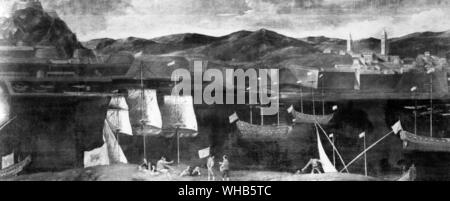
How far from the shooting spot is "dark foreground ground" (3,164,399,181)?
788 cm

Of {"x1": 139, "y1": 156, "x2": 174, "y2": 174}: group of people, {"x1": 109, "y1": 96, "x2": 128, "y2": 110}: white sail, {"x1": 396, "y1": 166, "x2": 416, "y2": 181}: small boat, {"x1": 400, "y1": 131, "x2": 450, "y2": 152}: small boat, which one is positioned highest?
{"x1": 109, "y1": 96, "x2": 128, "y2": 110}: white sail

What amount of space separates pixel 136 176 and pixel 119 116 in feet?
2.88

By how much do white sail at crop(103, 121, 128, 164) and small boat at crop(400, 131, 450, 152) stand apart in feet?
12.9

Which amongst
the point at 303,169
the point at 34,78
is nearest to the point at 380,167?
the point at 303,169

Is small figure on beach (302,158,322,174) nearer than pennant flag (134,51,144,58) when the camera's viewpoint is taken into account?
Yes

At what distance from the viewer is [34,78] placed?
26.2 feet

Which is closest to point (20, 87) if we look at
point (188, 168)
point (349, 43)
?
point (188, 168)

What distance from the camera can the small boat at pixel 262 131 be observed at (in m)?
7.92

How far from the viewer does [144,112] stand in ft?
25.9

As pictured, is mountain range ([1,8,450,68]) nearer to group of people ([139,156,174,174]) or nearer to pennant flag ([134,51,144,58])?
pennant flag ([134,51,144,58])

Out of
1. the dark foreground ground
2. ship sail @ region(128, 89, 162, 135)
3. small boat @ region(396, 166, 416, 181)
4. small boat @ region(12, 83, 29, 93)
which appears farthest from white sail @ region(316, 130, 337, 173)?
small boat @ region(12, 83, 29, 93)

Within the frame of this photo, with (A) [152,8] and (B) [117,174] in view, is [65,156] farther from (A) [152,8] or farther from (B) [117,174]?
(A) [152,8]

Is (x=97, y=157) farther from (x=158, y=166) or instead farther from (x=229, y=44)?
(x=229, y=44)
